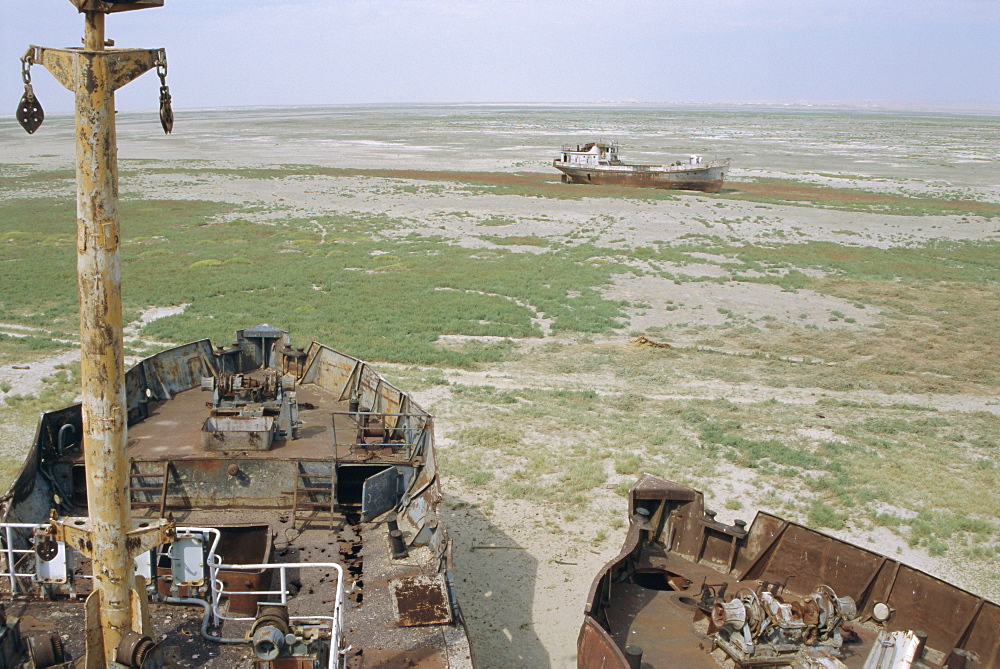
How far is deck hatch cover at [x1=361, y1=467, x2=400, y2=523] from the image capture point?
1167 centimetres

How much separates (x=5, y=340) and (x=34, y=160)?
8121 centimetres

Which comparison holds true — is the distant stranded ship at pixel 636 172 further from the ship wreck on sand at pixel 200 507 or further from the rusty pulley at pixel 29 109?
the rusty pulley at pixel 29 109

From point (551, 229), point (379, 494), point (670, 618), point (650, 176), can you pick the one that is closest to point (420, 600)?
point (379, 494)

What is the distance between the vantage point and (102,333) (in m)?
6.41

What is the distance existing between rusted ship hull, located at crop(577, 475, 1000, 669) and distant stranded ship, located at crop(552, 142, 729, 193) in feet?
199

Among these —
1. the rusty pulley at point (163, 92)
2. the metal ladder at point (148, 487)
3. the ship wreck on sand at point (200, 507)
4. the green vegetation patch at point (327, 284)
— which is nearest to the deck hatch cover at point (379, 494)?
the ship wreck on sand at point (200, 507)

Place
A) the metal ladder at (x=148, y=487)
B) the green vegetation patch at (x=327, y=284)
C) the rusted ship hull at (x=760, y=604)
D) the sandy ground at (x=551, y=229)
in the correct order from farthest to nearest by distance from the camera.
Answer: the green vegetation patch at (x=327, y=284) < the sandy ground at (x=551, y=229) < the metal ladder at (x=148, y=487) < the rusted ship hull at (x=760, y=604)

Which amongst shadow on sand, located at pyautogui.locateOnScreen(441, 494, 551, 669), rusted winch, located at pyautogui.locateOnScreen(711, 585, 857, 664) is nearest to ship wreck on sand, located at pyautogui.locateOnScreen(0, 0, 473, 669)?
shadow on sand, located at pyautogui.locateOnScreen(441, 494, 551, 669)

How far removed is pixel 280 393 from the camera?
13984 millimetres

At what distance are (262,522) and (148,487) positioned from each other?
73.6 inches

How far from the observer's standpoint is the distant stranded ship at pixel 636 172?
6988 cm

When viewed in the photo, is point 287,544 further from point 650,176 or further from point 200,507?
point 650,176

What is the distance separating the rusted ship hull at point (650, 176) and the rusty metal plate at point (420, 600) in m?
64.0

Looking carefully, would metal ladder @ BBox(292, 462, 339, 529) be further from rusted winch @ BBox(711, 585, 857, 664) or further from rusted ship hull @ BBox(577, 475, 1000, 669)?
rusted winch @ BBox(711, 585, 857, 664)
